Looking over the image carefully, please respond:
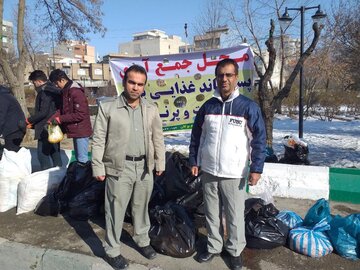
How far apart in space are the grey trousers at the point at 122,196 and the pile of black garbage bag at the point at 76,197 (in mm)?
995

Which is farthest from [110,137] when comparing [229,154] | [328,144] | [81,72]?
[81,72]

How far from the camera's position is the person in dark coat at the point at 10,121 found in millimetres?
4307

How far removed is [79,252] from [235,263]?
1.51 m

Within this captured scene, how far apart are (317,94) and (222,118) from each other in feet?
56.8

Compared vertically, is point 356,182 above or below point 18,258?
above

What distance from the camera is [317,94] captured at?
712 inches

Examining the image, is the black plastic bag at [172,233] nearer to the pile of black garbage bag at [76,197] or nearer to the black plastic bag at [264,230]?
the black plastic bag at [264,230]

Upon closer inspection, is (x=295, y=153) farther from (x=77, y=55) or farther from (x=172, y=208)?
(x=77, y=55)

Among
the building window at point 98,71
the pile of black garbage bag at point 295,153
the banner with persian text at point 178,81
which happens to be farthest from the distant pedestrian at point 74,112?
the building window at point 98,71

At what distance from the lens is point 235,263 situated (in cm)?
275

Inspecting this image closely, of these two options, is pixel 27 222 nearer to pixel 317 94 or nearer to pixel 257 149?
pixel 257 149

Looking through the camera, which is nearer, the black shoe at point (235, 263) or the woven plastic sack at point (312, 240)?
the black shoe at point (235, 263)

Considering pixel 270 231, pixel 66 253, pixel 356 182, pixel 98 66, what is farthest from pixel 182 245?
pixel 98 66

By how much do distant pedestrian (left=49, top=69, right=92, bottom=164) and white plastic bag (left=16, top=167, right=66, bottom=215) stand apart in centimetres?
48
